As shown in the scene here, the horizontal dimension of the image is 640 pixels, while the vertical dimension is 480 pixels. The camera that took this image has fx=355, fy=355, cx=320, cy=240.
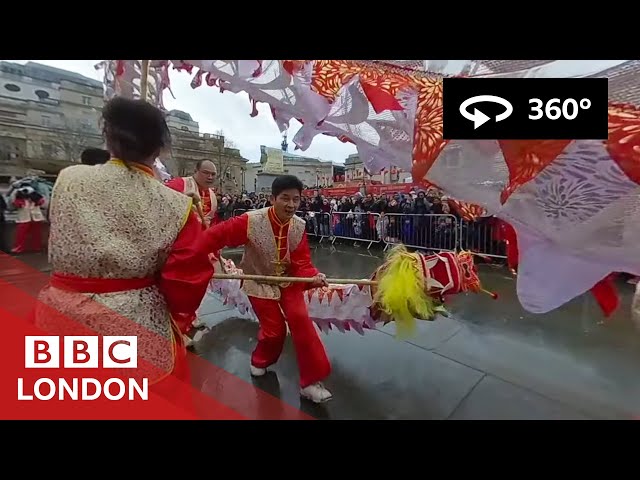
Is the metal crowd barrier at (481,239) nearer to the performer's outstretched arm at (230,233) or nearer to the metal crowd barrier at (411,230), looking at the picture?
the metal crowd barrier at (411,230)

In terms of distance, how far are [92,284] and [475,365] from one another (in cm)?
236

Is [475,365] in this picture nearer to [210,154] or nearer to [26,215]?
[26,215]

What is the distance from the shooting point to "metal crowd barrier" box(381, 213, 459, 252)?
6676mm

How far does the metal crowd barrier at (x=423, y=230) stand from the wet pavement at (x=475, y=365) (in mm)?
3082

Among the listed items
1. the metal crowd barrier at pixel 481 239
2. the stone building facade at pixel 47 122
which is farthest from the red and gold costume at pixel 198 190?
the stone building facade at pixel 47 122

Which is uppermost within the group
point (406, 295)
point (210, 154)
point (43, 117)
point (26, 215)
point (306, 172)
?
point (43, 117)

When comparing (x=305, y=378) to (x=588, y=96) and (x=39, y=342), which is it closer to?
(x=39, y=342)

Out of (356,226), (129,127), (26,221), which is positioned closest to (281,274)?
(129,127)

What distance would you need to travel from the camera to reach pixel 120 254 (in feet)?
3.47

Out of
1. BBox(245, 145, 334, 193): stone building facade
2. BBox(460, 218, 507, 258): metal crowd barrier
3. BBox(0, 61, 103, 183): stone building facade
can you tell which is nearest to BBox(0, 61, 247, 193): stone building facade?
BBox(0, 61, 103, 183): stone building facade

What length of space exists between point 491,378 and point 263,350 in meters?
1.48

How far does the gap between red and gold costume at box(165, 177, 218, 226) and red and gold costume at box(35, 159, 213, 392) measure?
1689 millimetres

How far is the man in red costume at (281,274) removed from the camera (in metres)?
2.07

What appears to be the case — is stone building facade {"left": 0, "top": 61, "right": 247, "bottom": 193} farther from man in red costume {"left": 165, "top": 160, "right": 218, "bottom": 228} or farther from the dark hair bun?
the dark hair bun
